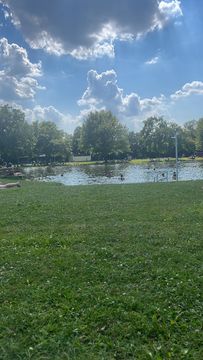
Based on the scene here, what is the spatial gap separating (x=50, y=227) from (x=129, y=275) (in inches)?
166

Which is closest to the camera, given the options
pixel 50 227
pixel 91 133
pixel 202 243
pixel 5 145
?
pixel 202 243

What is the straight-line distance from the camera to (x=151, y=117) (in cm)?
11556

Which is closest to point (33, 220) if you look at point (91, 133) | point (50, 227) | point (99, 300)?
point (50, 227)

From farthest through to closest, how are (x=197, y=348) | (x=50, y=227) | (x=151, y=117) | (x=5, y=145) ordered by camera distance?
(x=151, y=117) → (x=5, y=145) → (x=50, y=227) → (x=197, y=348)

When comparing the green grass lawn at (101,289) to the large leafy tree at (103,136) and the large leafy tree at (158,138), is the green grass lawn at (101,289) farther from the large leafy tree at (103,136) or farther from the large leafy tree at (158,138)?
the large leafy tree at (158,138)

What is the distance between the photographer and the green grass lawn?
4500mm

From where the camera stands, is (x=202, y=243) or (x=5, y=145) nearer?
(x=202, y=243)

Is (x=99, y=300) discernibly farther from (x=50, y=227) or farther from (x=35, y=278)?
(x=50, y=227)

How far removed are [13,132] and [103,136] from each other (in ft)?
116

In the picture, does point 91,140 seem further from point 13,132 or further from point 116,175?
point 116,175

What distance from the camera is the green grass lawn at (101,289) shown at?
14.8 ft

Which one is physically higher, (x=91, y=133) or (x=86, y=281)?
(x=91, y=133)

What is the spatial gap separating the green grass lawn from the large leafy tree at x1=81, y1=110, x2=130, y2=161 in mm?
84418

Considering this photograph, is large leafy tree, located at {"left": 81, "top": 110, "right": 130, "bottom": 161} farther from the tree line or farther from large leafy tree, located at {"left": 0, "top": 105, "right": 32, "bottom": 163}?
large leafy tree, located at {"left": 0, "top": 105, "right": 32, "bottom": 163}
